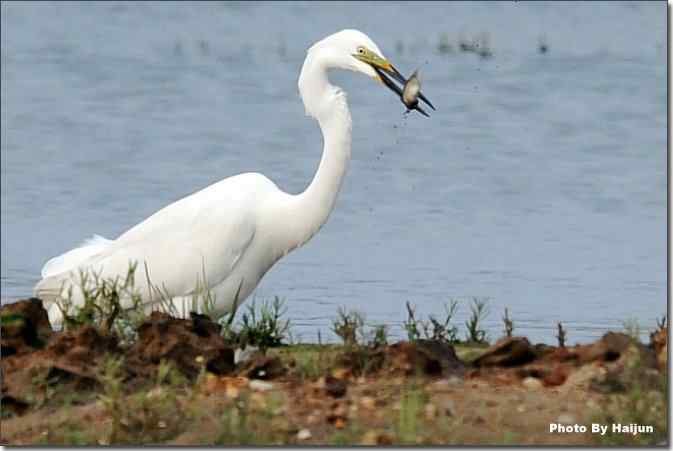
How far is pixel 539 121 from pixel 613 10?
5.29 m

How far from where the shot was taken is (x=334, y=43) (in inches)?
341

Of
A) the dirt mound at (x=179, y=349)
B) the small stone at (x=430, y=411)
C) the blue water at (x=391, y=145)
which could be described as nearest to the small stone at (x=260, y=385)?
the dirt mound at (x=179, y=349)

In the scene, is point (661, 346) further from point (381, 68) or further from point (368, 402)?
point (381, 68)

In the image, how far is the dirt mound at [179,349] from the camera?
685 cm

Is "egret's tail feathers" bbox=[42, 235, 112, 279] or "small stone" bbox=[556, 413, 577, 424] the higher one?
"egret's tail feathers" bbox=[42, 235, 112, 279]

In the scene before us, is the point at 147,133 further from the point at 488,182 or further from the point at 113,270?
the point at 113,270

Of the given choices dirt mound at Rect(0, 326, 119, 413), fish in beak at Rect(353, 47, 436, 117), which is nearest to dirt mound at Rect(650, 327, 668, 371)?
fish in beak at Rect(353, 47, 436, 117)

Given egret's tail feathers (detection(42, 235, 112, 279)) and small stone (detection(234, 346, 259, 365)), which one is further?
egret's tail feathers (detection(42, 235, 112, 279))

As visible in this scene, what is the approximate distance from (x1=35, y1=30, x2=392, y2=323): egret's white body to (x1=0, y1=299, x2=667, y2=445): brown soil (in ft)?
3.85

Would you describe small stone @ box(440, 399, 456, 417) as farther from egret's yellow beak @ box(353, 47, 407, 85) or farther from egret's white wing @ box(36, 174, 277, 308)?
egret's yellow beak @ box(353, 47, 407, 85)

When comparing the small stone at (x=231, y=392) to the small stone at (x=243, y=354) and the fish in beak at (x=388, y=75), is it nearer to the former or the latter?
the small stone at (x=243, y=354)

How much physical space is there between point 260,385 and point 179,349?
39 centimetres

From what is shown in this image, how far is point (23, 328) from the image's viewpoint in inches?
287

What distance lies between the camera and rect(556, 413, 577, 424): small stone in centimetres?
639
